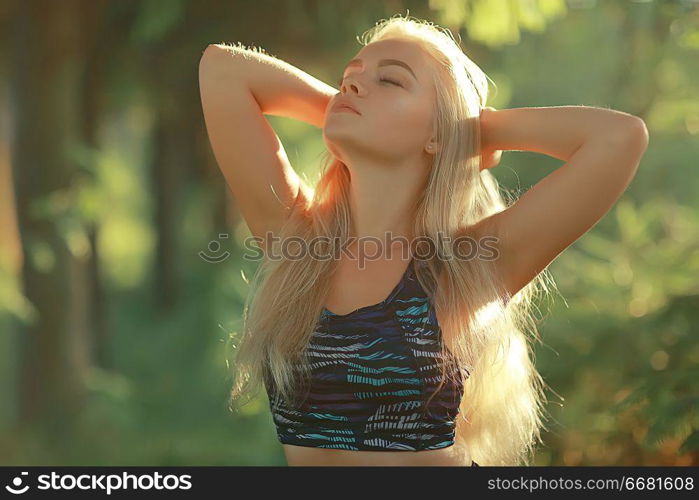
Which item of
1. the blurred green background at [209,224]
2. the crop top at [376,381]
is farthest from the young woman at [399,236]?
the blurred green background at [209,224]

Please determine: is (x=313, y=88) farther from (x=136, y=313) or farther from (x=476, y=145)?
(x=136, y=313)

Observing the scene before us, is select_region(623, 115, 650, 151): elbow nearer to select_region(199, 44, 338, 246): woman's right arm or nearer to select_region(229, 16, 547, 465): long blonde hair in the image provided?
select_region(229, 16, 547, 465): long blonde hair

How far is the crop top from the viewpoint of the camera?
5.09 feet

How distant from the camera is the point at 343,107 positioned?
165 centimetres

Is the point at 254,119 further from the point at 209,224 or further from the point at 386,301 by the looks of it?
the point at 209,224

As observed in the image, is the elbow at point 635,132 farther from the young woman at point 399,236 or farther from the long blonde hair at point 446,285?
the long blonde hair at point 446,285

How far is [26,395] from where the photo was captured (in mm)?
4617

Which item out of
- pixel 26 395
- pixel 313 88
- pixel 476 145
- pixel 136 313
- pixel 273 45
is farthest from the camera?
pixel 136 313

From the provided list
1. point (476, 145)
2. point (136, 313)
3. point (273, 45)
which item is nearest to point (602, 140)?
point (476, 145)

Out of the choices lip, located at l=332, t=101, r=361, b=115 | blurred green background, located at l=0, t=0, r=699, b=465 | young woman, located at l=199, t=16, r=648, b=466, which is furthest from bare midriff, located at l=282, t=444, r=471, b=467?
blurred green background, located at l=0, t=0, r=699, b=465

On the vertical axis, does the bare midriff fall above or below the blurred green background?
below

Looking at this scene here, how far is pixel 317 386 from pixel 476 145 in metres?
0.53

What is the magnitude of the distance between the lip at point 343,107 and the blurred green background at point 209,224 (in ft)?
6.38

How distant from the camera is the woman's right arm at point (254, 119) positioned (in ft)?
5.86
